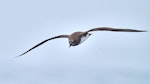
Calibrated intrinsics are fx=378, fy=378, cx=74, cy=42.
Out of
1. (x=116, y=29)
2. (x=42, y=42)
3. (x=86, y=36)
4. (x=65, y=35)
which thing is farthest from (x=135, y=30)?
(x=42, y=42)

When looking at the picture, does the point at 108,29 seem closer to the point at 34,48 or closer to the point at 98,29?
the point at 98,29

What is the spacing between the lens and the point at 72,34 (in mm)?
12938

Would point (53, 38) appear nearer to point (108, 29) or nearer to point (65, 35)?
point (65, 35)

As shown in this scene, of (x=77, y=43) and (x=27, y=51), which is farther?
(x=27, y=51)

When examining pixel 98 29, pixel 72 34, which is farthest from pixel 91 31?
pixel 72 34

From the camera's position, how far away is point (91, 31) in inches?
471

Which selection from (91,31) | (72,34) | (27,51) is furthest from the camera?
(27,51)

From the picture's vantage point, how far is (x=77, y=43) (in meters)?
12.4

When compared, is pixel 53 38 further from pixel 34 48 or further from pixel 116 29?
pixel 116 29

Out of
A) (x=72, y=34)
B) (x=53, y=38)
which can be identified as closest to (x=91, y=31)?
(x=72, y=34)

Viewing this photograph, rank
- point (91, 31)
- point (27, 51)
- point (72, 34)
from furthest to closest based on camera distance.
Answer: point (27, 51) < point (72, 34) < point (91, 31)

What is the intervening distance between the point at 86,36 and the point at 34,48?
8.83 feet

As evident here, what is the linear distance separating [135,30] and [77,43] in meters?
1.92

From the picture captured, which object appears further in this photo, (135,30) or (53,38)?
(53,38)
